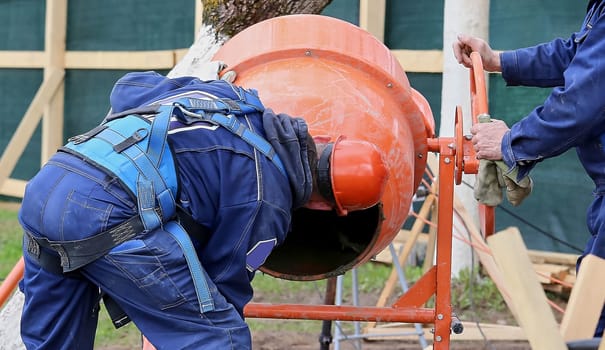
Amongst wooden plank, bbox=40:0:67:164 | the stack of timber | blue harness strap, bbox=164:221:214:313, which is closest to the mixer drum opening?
blue harness strap, bbox=164:221:214:313

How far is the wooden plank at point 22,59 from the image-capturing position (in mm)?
8445

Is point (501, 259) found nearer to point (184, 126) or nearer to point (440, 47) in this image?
point (184, 126)

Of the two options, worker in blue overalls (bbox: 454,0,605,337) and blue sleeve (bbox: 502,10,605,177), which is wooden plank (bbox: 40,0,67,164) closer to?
worker in blue overalls (bbox: 454,0,605,337)

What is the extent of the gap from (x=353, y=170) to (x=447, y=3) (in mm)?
3522

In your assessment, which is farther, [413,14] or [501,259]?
[413,14]

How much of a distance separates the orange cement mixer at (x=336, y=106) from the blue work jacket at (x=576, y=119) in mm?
420

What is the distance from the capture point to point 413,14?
21.5 feet

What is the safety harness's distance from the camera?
Result: 2.08 meters

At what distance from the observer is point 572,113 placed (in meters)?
2.24

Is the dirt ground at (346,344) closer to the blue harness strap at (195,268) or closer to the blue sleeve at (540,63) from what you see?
the blue sleeve at (540,63)

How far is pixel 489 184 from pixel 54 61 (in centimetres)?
642

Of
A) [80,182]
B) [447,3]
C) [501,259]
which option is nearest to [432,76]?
[447,3]

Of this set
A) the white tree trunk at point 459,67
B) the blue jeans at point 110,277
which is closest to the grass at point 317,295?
the white tree trunk at point 459,67

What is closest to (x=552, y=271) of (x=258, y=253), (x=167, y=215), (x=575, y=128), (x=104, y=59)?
(x=575, y=128)
